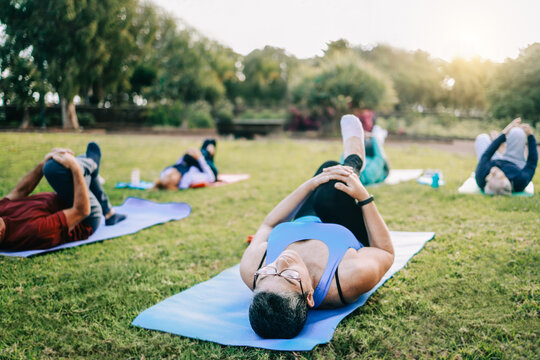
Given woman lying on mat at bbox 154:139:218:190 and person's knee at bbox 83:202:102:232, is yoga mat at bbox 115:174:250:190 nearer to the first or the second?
woman lying on mat at bbox 154:139:218:190

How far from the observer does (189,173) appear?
7.57 metres

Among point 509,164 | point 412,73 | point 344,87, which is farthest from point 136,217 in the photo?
point 412,73

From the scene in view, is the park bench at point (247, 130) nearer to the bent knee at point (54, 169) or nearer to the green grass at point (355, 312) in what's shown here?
the green grass at point (355, 312)

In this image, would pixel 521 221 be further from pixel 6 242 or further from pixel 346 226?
pixel 6 242

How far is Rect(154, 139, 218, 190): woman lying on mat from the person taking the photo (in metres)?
7.30

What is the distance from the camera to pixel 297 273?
2.14m

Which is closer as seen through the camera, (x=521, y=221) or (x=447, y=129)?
(x=521, y=221)

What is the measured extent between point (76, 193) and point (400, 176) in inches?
251

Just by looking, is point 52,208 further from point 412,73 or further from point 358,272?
point 412,73

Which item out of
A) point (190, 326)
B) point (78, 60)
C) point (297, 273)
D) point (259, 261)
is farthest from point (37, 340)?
point (78, 60)

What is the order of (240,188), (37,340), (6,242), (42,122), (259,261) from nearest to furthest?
(37,340)
(259,261)
(6,242)
(240,188)
(42,122)

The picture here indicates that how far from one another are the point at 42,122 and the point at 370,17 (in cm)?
912

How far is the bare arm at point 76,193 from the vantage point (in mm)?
3824

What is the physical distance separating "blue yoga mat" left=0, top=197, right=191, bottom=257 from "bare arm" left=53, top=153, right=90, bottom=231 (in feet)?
1.10
